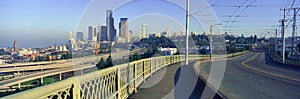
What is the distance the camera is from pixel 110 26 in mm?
10180

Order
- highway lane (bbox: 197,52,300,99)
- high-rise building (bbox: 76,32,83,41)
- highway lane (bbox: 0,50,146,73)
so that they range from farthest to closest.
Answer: highway lane (bbox: 0,50,146,73)
highway lane (bbox: 197,52,300,99)
high-rise building (bbox: 76,32,83,41)

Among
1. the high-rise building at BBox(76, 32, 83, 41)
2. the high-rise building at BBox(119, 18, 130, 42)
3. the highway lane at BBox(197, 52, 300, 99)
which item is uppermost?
the high-rise building at BBox(119, 18, 130, 42)

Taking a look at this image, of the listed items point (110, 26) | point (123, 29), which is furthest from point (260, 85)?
point (110, 26)

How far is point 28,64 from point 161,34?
8.95 metres

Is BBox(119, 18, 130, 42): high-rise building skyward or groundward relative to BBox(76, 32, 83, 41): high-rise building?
skyward

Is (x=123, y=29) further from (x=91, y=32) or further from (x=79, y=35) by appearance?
(x=79, y=35)

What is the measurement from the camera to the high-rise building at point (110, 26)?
9233 mm

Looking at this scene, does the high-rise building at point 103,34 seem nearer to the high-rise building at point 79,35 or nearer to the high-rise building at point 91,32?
the high-rise building at point 91,32

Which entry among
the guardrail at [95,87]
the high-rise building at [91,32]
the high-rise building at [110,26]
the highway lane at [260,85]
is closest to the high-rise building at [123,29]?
the high-rise building at [110,26]

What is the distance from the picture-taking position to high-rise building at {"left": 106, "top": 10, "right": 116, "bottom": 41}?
9.23 m

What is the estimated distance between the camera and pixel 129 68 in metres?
8.74

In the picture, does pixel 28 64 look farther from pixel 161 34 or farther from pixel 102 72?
pixel 102 72

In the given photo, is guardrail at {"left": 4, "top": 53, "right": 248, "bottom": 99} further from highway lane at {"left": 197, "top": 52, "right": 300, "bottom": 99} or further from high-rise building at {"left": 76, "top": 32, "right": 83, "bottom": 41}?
highway lane at {"left": 197, "top": 52, "right": 300, "bottom": 99}

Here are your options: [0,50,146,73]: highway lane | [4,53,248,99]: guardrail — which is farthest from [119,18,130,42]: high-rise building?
[4,53,248,99]: guardrail
